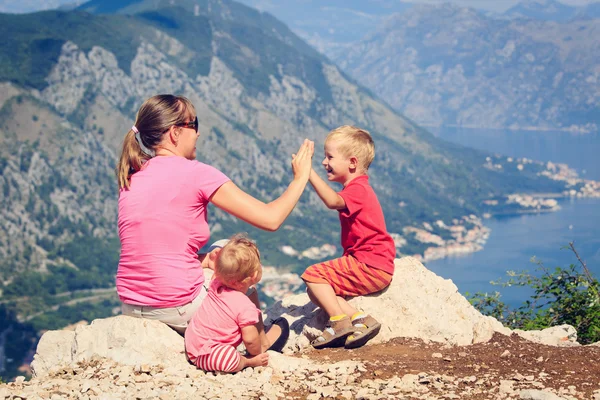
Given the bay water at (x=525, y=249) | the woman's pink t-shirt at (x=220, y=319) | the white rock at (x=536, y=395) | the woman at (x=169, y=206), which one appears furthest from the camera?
the bay water at (x=525, y=249)

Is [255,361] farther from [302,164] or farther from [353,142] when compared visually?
[353,142]

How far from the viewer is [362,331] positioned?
330 inches

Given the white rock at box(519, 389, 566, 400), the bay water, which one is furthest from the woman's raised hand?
the bay water

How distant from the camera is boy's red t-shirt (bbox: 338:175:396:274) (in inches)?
338

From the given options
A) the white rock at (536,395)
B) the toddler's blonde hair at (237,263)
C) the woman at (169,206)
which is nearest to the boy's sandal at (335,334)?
the toddler's blonde hair at (237,263)

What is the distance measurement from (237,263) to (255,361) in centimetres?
111

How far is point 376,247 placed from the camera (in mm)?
8773

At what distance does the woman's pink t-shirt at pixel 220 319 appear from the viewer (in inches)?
293

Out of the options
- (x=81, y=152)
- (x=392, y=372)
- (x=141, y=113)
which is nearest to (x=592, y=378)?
(x=392, y=372)

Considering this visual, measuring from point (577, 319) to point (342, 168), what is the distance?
575 centimetres

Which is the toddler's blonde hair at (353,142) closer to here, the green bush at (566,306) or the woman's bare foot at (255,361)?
the woman's bare foot at (255,361)

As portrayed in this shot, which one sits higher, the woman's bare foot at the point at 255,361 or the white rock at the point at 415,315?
the white rock at the point at 415,315

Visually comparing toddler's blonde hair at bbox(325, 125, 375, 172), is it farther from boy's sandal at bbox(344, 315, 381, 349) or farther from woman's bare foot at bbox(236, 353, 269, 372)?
woman's bare foot at bbox(236, 353, 269, 372)

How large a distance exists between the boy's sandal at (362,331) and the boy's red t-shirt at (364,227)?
717 mm
